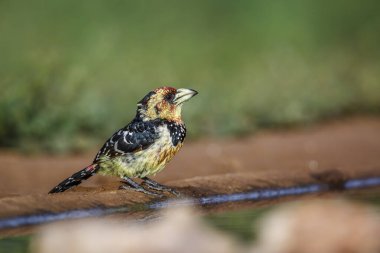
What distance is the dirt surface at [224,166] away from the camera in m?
8.09

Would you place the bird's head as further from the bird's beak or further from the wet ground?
the wet ground

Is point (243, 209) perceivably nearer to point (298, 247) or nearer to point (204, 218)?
point (204, 218)

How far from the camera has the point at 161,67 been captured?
1526cm

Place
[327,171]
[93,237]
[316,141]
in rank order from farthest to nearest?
[316,141] → [327,171] → [93,237]

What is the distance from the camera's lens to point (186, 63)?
17.2 meters

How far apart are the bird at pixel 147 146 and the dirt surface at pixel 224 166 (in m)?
0.16

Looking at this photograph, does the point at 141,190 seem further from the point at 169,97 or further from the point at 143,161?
the point at 169,97

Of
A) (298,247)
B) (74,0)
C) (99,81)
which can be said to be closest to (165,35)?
(74,0)

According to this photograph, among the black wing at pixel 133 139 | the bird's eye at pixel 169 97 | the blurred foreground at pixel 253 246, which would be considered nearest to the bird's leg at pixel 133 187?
the black wing at pixel 133 139

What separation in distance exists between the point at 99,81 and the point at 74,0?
194 inches

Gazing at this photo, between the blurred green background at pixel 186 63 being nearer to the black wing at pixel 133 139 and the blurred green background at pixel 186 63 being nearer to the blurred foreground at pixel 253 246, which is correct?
the black wing at pixel 133 139

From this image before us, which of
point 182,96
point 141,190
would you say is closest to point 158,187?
point 141,190

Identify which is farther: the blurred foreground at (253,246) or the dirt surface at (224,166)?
the dirt surface at (224,166)

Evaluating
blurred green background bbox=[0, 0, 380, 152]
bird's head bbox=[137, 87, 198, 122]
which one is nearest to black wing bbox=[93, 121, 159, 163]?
bird's head bbox=[137, 87, 198, 122]
